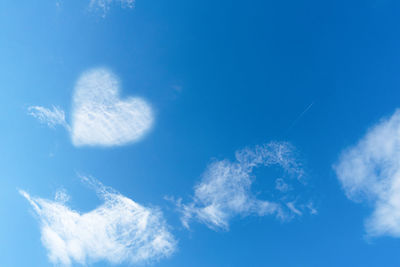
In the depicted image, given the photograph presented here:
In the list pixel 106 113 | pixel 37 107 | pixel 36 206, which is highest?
pixel 106 113

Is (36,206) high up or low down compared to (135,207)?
down

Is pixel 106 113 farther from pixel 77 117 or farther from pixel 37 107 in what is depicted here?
pixel 37 107

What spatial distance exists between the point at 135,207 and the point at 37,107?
22.0m

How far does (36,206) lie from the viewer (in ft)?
128

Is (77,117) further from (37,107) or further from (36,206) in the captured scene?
(36,206)

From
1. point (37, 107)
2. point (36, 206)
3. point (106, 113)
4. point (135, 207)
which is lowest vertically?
point (36, 206)

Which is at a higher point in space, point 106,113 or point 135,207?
point 106,113

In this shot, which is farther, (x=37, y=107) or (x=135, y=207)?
(x=135, y=207)

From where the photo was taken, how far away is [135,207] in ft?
129

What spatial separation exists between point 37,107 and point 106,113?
10.1 metres

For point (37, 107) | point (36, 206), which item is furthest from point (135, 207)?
point (37, 107)

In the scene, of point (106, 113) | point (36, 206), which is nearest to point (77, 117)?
point (106, 113)

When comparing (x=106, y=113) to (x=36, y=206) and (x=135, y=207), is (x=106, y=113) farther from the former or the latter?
(x=36, y=206)

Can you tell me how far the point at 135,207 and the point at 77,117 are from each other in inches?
692
